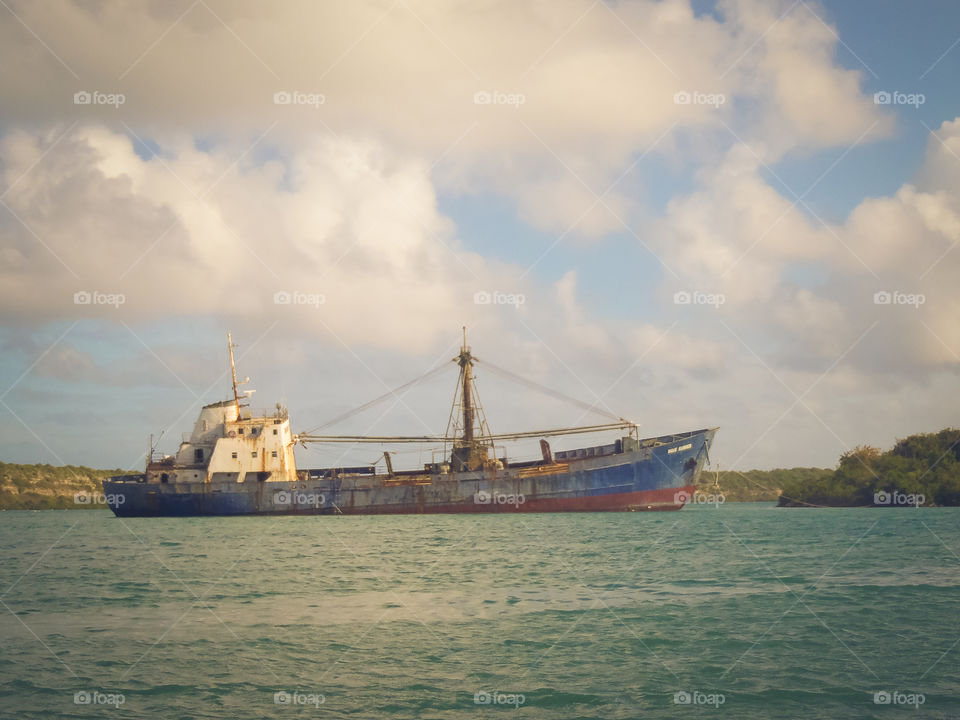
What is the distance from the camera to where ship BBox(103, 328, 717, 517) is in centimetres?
5812

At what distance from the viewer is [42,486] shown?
11200 cm

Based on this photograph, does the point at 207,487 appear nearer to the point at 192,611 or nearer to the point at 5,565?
the point at 5,565

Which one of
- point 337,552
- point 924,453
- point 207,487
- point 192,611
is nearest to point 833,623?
point 192,611

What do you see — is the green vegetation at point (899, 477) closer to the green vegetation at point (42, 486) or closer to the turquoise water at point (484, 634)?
the turquoise water at point (484, 634)

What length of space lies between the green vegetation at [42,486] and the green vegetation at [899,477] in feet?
335

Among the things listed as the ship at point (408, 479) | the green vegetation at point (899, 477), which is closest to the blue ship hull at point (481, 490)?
the ship at point (408, 479)

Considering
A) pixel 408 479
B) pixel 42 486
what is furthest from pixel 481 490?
pixel 42 486

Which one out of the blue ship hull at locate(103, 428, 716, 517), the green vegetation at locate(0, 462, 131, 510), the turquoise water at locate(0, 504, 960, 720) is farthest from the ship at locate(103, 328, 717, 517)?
the green vegetation at locate(0, 462, 131, 510)

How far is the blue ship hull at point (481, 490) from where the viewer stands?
190 ft

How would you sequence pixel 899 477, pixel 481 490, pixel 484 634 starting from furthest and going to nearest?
pixel 899 477
pixel 481 490
pixel 484 634

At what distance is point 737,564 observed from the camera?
2795 cm

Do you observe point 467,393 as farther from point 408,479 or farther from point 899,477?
point 899,477

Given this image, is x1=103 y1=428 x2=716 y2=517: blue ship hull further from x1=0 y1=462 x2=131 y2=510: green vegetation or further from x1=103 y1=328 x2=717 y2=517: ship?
x1=0 y1=462 x2=131 y2=510: green vegetation

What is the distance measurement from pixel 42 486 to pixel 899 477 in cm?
11369
